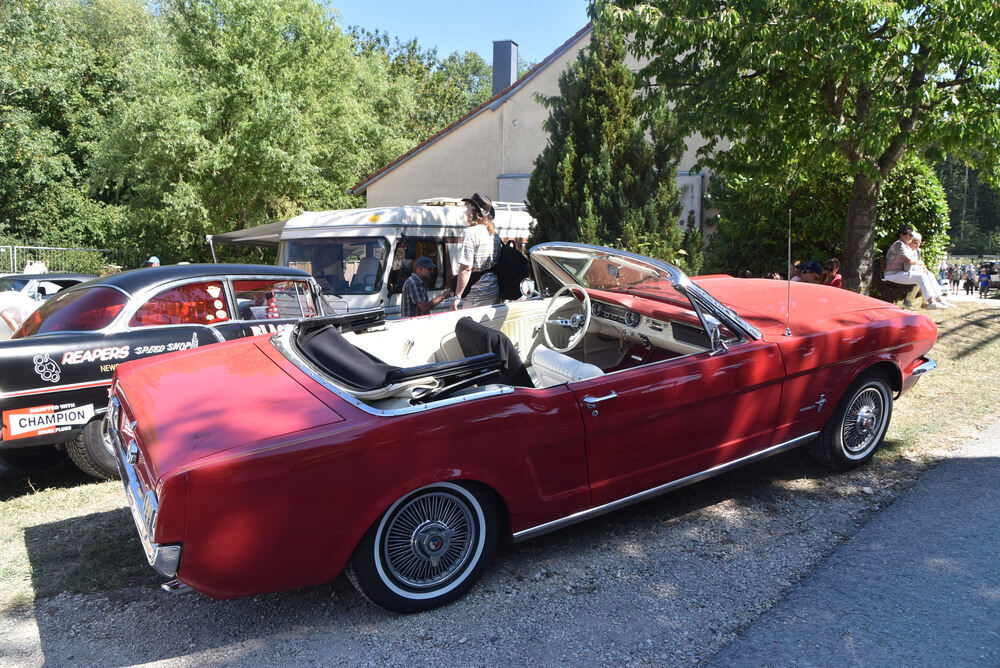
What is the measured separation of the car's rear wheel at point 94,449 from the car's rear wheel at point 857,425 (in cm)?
483

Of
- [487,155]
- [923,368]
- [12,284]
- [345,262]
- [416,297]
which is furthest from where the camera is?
[487,155]

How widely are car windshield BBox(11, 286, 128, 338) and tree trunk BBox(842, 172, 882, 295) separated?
840 centimetres

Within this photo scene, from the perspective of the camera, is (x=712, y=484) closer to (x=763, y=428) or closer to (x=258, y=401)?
(x=763, y=428)

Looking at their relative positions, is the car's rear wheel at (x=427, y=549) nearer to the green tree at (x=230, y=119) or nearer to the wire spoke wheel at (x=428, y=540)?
the wire spoke wheel at (x=428, y=540)

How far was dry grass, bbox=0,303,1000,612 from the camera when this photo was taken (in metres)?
3.66

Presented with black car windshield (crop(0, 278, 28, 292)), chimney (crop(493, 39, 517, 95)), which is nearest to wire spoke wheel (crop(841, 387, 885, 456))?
black car windshield (crop(0, 278, 28, 292))

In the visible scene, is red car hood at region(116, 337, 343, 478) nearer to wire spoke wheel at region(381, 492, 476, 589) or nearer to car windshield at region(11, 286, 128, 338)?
wire spoke wheel at region(381, 492, 476, 589)

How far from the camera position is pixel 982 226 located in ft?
249

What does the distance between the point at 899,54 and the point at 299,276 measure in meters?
7.05

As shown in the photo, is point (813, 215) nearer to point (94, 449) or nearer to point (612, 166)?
point (612, 166)

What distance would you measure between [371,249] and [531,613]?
6985 mm

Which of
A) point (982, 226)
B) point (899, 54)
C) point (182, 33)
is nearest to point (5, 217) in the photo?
point (182, 33)

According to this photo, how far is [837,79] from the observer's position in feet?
26.9

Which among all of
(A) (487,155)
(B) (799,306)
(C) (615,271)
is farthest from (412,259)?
(A) (487,155)
